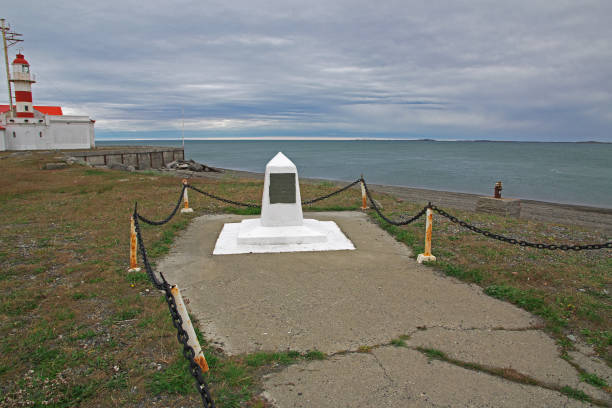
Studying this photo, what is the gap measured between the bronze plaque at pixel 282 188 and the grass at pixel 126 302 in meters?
2.56

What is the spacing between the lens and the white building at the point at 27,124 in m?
41.5

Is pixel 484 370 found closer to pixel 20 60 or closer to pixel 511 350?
pixel 511 350

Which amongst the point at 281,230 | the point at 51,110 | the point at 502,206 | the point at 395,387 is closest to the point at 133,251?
the point at 281,230

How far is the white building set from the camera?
136 feet

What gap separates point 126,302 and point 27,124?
47735mm

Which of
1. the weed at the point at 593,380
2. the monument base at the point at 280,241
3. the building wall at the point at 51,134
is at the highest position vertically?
the building wall at the point at 51,134

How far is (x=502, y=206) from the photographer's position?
46.2 feet

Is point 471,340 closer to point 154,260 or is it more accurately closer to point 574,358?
point 574,358

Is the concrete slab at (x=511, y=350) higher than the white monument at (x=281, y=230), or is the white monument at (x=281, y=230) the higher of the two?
the white monument at (x=281, y=230)

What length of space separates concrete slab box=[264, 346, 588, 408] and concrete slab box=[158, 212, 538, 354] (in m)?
0.40

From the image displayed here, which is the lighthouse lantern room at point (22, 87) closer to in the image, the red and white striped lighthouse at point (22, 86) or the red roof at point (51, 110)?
the red and white striped lighthouse at point (22, 86)

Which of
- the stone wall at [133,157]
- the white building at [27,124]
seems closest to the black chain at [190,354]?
the stone wall at [133,157]

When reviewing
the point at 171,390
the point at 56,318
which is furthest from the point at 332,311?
the point at 56,318

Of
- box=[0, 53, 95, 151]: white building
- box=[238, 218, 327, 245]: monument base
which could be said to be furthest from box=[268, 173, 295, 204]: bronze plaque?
box=[0, 53, 95, 151]: white building
